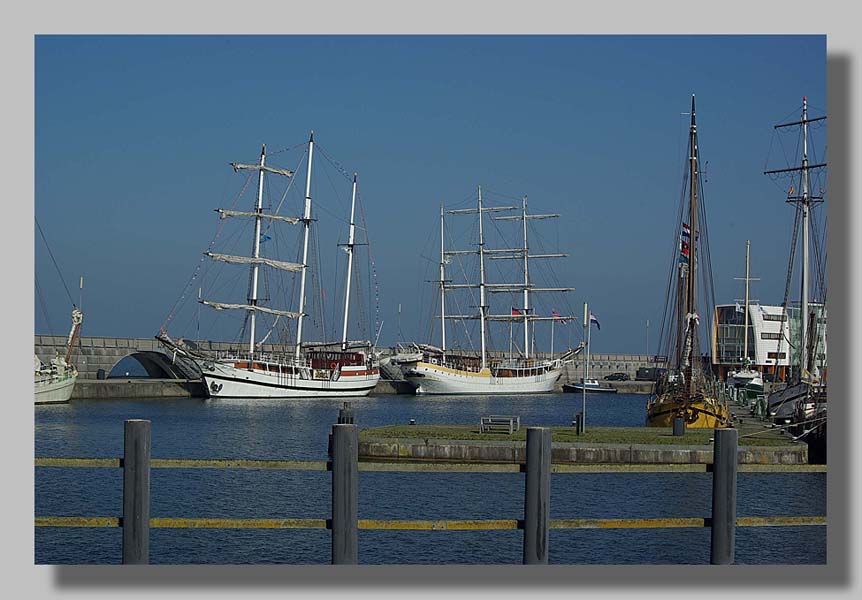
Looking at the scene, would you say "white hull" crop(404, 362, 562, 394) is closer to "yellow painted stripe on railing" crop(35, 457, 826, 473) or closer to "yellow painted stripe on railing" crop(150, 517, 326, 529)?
"yellow painted stripe on railing" crop(35, 457, 826, 473)

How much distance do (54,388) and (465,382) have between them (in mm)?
46340

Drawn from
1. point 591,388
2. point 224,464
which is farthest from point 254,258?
point 224,464

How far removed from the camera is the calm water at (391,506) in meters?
20.1

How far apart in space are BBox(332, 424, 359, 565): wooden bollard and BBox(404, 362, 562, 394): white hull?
9946 centimetres

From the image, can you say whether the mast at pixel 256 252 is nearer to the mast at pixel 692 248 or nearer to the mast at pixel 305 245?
the mast at pixel 305 245

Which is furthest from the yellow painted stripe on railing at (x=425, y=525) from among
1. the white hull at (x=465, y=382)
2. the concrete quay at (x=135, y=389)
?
the white hull at (x=465, y=382)

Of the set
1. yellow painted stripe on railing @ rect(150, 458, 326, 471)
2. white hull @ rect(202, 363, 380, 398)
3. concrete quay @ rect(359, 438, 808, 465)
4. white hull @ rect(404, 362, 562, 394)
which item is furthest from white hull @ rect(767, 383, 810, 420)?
white hull @ rect(404, 362, 562, 394)

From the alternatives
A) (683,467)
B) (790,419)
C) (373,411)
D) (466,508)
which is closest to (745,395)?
(373,411)

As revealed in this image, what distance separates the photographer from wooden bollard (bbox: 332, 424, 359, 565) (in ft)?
33.4

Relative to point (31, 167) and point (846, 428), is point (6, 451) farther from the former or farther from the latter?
point (846, 428)

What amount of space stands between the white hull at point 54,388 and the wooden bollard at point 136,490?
6653cm

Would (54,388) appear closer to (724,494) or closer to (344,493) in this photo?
(344,493)

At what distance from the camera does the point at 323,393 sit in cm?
10206

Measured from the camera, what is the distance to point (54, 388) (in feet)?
250
